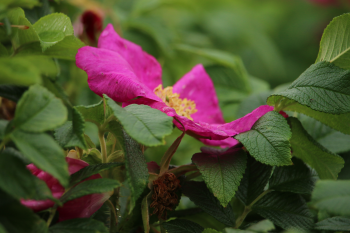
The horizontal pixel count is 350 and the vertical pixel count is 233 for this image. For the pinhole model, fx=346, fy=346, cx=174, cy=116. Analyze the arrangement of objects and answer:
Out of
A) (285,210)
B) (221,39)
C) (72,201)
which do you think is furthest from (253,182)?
(221,39)

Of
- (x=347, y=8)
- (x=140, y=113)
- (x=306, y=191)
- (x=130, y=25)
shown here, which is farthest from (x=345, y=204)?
(x=347, y=8)

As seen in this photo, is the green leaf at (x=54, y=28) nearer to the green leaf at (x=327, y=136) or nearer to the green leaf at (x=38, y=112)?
the green leaf at (x=38, y=112)

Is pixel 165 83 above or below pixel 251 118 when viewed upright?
below

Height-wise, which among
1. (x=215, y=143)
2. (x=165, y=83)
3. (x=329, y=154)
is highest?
(x=329, y=154)

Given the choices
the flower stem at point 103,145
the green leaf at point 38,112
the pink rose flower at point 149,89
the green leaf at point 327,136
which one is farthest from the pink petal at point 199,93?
the green leaf at point 38,112

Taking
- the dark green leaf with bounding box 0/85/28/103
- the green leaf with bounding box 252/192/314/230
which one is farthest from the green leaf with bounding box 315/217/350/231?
the dark green leaf with bounding box 0/85/28/103

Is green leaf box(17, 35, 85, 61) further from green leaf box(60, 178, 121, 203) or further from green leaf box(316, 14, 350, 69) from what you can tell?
green leaf box(316, 14, 350, 69)

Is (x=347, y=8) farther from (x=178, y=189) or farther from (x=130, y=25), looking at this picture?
(x=178, y=189)
